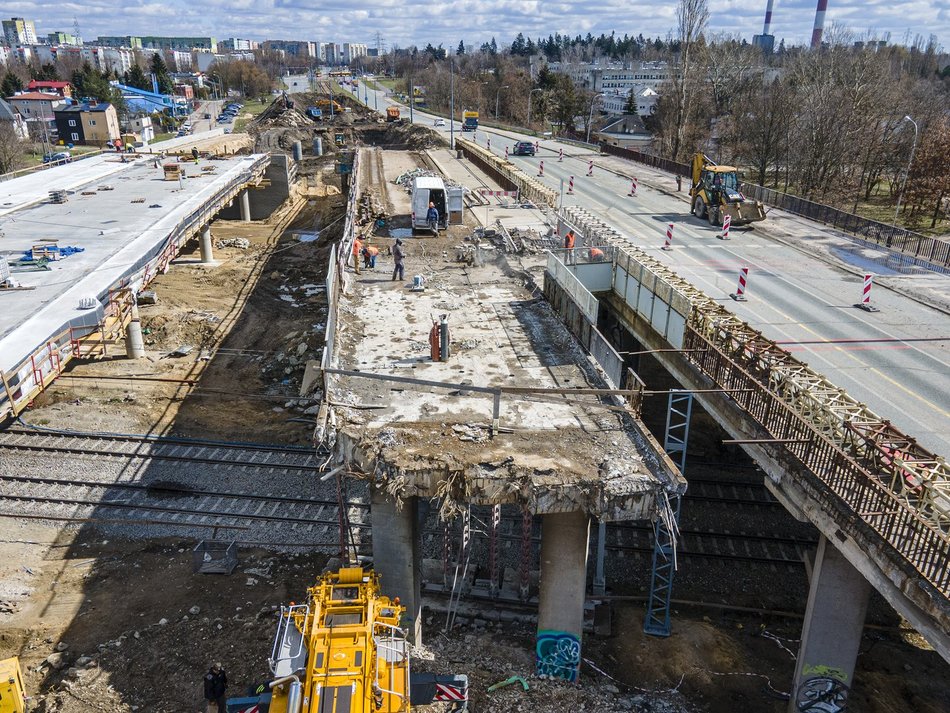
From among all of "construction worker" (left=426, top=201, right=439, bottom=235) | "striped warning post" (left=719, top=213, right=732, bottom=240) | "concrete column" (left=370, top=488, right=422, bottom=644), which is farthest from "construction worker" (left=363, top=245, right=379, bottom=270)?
"striped warning post" (left=719, top=213, right=732, bottom=240)

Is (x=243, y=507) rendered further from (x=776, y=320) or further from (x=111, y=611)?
(x=776, y=320)

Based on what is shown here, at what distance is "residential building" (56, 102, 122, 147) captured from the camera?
281 ft

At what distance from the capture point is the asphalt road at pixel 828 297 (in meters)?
16.7

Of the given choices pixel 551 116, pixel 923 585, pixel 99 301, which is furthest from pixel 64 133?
pixel 923 585

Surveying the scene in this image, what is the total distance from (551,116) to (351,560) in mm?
109817

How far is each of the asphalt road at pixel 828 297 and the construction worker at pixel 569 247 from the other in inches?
150

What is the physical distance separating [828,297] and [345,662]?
20519 millimetres

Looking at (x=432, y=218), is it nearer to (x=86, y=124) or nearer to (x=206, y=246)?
(x=206, y=246)

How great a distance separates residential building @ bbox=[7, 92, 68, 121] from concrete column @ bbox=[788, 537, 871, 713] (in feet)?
361

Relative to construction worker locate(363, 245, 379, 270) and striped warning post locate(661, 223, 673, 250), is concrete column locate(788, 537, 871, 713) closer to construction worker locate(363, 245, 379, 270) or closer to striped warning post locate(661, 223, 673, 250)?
construction worker locate(363, 245, 379, 270)

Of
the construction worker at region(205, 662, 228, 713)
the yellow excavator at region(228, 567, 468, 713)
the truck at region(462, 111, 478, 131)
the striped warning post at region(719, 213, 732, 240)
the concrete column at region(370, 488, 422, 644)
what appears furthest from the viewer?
the truck at region(462, 111, 478, 131)

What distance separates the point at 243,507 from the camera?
19812mm

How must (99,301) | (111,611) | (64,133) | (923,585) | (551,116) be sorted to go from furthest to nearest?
(551,116)
(64,133)
(99,301)
(111,611)
(923,585)

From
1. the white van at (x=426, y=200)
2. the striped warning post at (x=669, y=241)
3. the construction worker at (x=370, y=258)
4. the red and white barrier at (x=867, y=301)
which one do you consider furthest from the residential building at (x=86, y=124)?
the red and white barrier at (x=867, y=301)
